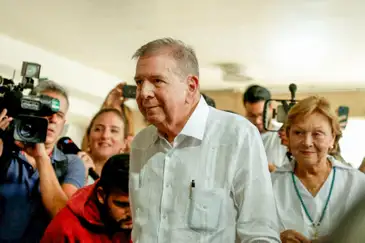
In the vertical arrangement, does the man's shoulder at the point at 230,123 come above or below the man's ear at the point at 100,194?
above

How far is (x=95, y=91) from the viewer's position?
5.41 metres

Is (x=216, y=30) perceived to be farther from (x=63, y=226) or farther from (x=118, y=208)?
(x=63, y=226)

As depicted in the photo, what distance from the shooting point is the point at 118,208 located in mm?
1531

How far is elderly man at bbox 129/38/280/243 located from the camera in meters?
1.07

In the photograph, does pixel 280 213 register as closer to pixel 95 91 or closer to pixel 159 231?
pixel 159 231

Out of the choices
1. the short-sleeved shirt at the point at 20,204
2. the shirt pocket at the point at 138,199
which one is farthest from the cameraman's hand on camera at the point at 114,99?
the shirt pocket at the point at 138,199

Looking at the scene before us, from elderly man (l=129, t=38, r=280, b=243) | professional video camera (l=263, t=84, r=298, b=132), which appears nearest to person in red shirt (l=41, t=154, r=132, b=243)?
elderly man (l=129, t=38, r=280, b=243)

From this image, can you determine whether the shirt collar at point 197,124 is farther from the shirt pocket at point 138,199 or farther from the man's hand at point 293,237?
the man's hand at point 293,237

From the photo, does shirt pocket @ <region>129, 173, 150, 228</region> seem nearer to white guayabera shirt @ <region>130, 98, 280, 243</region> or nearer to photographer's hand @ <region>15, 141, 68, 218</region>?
white guayabera shirt @ <region>130, 98, 280, 243</region>

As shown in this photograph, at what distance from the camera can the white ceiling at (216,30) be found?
11.0ft

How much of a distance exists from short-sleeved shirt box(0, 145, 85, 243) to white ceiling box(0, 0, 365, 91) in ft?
6.34

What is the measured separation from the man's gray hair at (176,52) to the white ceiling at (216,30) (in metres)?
2.11

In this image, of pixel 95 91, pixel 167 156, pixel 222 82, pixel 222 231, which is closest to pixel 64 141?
pixel 167 156

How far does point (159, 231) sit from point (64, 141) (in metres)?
0.99
